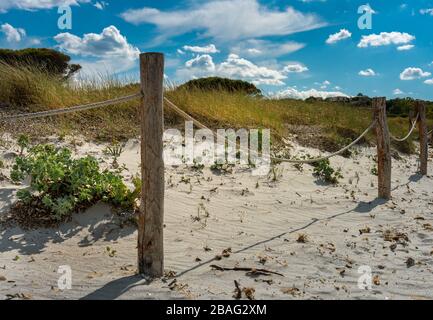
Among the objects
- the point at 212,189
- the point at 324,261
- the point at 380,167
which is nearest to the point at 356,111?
the point at 380,167

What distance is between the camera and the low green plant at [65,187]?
4.83m

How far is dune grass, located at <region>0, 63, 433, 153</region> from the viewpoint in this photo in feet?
25.2

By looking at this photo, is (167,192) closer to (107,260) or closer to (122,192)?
(122,192)

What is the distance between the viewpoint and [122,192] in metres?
5.08

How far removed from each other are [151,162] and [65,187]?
5.77 feet

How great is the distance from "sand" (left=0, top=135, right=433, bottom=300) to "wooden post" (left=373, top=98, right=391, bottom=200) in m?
0.24

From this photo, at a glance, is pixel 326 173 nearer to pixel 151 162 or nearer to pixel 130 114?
pixel 130 114

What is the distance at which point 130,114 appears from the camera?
8.83 metres

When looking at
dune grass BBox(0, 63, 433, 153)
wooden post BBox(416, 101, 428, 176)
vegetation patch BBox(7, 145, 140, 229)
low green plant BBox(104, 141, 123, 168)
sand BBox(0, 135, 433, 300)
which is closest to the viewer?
sand BBox(0, 135, 433, 300)

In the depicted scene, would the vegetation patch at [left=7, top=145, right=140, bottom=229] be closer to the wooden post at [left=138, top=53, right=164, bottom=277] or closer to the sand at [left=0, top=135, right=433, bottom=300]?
the sand at [left=0, top=135, right=433, bottom=300]

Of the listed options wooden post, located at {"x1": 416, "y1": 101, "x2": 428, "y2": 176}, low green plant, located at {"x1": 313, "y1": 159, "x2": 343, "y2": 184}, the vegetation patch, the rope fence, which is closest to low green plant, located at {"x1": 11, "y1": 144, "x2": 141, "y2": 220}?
the vegetation patch
